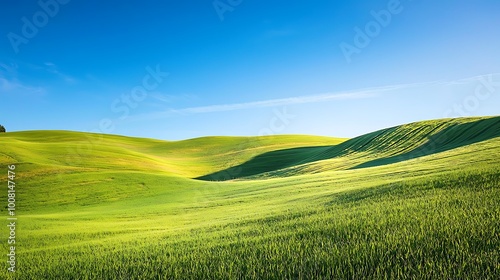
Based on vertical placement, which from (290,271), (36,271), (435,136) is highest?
(435,136)

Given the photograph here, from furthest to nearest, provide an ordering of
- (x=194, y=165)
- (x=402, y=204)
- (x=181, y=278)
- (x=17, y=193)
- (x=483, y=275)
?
(x=194, y=165)
(x=17, y=193)
(x=402, y=204)
(x=181, y=278)
(x=483, y=275)

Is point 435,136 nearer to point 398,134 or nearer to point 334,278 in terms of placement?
point 398,134

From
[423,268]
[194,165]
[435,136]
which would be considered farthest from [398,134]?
[423,268]

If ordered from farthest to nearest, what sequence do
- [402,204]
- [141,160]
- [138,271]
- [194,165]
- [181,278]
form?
[194,165] < [141,160] < [402,204] < [138,271] < [181,278]

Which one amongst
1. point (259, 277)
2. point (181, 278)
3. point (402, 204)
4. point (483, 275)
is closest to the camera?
point (483, 275)

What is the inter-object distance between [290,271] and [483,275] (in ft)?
8.03

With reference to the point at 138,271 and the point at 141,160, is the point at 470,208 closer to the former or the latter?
the point at 138,271

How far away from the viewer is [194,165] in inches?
2763

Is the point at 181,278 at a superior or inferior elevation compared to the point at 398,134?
inferior

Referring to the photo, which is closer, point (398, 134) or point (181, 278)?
point (181, 278)

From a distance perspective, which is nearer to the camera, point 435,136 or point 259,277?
point 259,277

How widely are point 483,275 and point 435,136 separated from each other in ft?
152

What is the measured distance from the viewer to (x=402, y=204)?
347 inches

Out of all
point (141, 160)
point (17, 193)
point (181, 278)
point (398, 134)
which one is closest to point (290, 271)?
point (181, 278)
